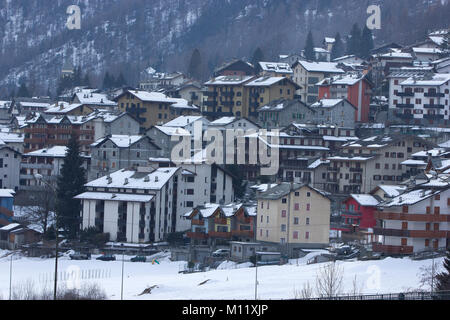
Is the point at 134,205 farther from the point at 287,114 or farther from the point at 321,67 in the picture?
the point at 321,67

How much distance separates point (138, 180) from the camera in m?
61.0

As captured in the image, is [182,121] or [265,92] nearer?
[182,121]

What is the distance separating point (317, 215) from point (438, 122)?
26.5 meters

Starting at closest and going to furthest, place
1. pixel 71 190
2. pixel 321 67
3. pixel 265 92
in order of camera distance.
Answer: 1. pixel 71 190
2. pixel 265 92
3. pixel 321 67

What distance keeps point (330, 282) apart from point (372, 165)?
32183 millimetres

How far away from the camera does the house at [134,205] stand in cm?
5850

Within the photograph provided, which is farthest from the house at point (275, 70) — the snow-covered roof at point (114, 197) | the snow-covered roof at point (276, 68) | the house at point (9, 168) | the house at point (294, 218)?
the house at point (294, 218)

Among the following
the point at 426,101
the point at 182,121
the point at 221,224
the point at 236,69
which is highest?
the point at 236,69

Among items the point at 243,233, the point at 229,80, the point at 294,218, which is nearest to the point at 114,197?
the point at 243,233

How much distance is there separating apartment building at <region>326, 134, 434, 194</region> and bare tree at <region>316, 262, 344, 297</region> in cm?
2457

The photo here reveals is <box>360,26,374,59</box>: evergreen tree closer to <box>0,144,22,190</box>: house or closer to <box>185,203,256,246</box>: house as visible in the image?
<box>0,144,22,190</box>: house

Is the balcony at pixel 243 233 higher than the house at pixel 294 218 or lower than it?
lower

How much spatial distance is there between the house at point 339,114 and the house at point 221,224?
73.4ft

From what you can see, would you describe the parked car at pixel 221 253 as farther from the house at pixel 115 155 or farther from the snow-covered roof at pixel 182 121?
the snow-covered roof at pixel 182 121
